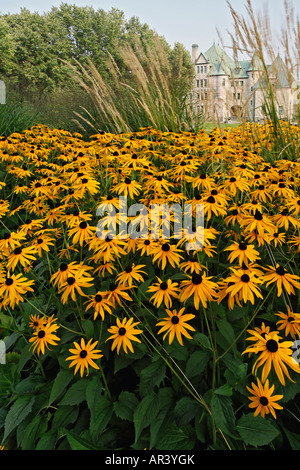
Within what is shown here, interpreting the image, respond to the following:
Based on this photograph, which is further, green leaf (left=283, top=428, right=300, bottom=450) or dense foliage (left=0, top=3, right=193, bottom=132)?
dense foliage (left=0, top=3, right=193, bottom=132)

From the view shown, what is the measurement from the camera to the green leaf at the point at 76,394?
132 centimetres

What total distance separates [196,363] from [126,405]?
0.34 meters

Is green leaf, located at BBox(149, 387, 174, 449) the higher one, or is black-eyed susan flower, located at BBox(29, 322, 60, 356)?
black-eyed susan flower, located at BBox(29, 322, 60, 356)

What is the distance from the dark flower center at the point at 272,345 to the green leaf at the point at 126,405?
2.02ft

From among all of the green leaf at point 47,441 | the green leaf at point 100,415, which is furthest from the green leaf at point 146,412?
the green leaf at point 47,441

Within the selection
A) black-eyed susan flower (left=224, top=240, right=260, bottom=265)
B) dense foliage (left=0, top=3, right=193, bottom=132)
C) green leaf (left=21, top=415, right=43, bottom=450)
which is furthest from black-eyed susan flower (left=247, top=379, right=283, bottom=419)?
dense foliage (left=0, top=3, right=193, bottom=132)

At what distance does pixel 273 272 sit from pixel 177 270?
553 millimetres

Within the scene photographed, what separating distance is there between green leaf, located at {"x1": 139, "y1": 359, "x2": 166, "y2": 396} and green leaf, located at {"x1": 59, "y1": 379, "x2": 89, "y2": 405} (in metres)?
0.24

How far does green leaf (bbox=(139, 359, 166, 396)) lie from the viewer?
1.31 m

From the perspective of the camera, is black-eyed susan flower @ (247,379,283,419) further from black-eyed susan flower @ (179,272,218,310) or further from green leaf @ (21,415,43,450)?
green leaf @ (21,415,43,450)

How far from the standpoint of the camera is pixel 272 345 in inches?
42.2

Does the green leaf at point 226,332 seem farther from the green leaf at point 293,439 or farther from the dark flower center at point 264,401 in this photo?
the green leaf at point 293,439

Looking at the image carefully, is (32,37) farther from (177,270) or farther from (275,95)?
(177,270)

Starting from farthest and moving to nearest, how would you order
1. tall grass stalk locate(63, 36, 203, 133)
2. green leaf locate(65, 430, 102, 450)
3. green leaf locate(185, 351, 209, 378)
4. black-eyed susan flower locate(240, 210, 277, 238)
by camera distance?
tall grass stalk locate(63, 36, 203, 133) → black-eyed susan flower locate(240, 210, 277, 238) → green leaf locate(185, 351, 209, 378) → green leaf locate(65, 430, 102, 450)
